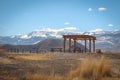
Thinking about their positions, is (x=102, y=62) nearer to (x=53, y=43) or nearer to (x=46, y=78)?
(x=46, y=78)

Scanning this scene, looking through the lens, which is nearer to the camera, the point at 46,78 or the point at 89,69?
the point at 46,78

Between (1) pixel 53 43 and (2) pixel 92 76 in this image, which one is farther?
(1) pixel 53 43

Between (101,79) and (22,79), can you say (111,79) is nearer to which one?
(101,79)

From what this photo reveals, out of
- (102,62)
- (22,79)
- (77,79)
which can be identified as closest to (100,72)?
(102,62)

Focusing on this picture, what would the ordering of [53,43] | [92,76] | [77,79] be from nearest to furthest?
[77,79] → [92,76] → [53,43]

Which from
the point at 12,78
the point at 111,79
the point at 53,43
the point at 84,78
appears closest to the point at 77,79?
the point at 84,78

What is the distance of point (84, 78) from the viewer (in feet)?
36.5

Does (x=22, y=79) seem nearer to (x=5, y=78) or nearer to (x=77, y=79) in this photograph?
(x=5, y=78)

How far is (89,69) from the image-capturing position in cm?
1171

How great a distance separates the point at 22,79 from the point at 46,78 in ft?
2.99

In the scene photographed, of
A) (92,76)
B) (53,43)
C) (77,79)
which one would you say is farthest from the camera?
(53,43)

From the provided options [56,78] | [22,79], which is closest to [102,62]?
[56,78]

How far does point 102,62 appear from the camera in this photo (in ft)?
39.2

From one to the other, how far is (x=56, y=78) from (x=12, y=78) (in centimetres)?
167
